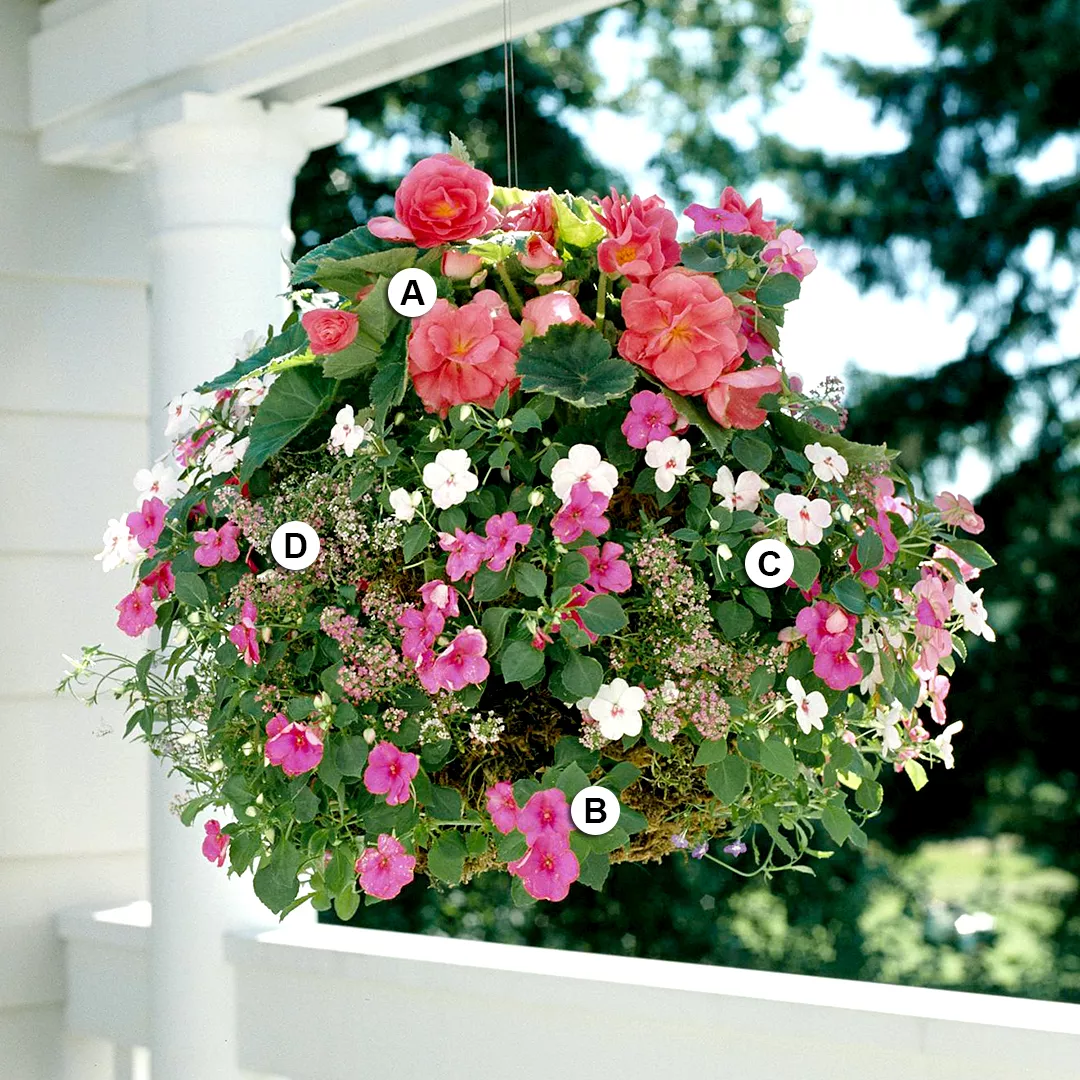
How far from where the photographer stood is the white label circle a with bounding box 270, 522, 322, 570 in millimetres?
861

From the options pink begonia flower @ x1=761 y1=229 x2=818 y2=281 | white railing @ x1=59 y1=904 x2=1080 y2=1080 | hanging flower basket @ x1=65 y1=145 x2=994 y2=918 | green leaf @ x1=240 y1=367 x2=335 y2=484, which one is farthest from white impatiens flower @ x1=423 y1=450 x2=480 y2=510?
white railing @ x1=59 y1=904 x2=1080 y2=1080

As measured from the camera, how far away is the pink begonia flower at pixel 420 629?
0.81 meters

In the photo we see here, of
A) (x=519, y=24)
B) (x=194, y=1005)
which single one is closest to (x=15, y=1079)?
(x=194, y=1005)

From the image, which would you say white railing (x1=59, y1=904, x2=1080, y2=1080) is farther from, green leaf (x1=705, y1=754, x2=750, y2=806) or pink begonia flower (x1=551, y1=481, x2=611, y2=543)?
pink begonia flower (x1=551, y1=481, x2=611, y2=543)

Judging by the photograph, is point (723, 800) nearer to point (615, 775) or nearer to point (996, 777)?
point (615, 775)

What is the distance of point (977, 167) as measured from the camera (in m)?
4.97

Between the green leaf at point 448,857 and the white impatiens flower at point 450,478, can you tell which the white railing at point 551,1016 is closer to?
the green leaf at point 448,857

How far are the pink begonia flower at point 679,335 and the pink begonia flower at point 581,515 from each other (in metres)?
0.08

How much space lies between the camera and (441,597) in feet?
2.67

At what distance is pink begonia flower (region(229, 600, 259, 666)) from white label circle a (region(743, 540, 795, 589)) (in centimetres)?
27

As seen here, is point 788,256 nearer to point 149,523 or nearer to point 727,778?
point 727,778

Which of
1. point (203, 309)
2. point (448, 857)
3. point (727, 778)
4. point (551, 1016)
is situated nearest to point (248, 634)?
point (448, 857)

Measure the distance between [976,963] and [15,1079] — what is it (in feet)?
12.0

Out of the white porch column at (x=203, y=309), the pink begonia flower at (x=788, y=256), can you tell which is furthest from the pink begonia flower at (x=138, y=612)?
the white porch column at (x=203, y=309)
